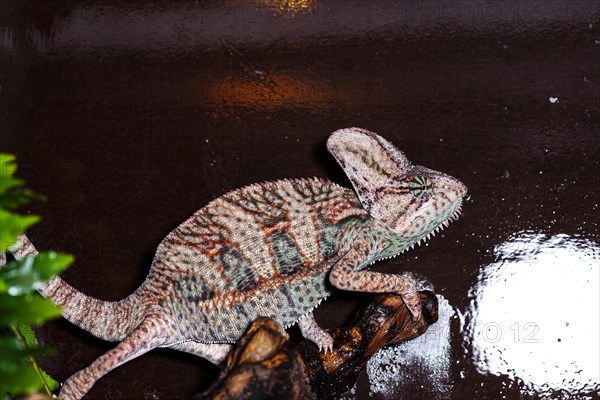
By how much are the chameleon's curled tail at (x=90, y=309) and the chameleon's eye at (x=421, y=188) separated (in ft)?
3.10

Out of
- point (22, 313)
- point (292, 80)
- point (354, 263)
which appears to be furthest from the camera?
point (292, 80)

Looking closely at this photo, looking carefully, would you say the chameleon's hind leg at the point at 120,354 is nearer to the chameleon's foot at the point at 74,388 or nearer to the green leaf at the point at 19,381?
the chameleon's foot at the point at 74,388

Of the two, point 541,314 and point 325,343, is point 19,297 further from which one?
point 541,314

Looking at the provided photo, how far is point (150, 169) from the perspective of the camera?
2758mm

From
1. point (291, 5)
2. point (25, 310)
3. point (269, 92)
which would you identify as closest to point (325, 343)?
point (269, 92)

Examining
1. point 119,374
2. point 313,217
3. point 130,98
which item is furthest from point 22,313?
point 130,98

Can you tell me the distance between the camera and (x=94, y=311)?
2.14 m

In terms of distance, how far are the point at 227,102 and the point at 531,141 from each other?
1261mm

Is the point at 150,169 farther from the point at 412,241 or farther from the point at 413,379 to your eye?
the point at 413,379

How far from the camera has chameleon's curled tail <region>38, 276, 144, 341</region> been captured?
211cm

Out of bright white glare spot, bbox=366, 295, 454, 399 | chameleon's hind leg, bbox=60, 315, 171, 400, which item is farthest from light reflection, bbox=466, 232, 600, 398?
chameleon's hind leg, bbox=60, 315, 171, 400

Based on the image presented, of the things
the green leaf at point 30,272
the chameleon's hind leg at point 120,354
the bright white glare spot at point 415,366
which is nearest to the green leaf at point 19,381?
the green leaf at point 30,272

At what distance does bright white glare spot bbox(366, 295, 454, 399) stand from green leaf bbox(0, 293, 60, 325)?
1.68 metres

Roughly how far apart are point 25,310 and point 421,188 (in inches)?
49.6
